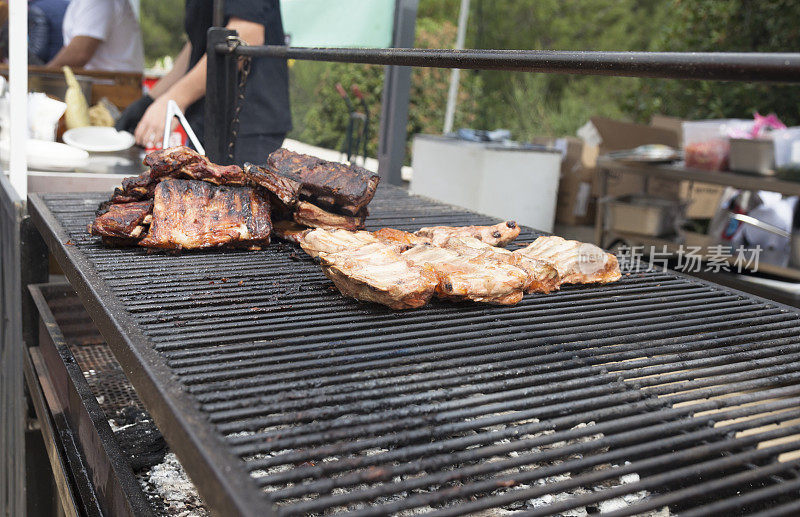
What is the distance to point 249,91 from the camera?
3912mm

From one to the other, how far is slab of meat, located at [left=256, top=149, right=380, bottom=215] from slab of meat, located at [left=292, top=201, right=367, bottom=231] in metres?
0.04

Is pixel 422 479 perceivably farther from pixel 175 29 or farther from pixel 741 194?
pixel 175 29

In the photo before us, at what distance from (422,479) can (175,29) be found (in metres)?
23.6

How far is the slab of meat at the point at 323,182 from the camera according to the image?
2.38 m

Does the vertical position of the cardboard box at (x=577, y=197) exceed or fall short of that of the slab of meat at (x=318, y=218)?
it falls short

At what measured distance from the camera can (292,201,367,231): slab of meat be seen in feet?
7.97

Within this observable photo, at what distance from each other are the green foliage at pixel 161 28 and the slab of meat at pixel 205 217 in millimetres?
20301

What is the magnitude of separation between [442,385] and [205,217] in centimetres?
119

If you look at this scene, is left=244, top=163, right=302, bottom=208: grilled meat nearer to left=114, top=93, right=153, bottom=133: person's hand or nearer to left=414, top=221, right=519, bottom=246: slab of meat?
left=414, top=221, right=519, bottom=246: slab of meat

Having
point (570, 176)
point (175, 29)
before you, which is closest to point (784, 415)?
point (570, 176)

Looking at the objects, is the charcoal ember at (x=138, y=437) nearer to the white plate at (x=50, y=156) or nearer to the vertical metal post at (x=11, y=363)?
the vertical metal post at (x=11, y=363)

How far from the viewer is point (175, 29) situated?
22078 millimetres

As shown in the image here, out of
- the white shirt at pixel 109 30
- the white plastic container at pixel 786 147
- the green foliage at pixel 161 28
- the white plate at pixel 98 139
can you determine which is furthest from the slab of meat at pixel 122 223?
the green foliage at pixel 161 28

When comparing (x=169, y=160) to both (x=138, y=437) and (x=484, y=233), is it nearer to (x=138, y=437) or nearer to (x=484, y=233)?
(x=138, y=437)
